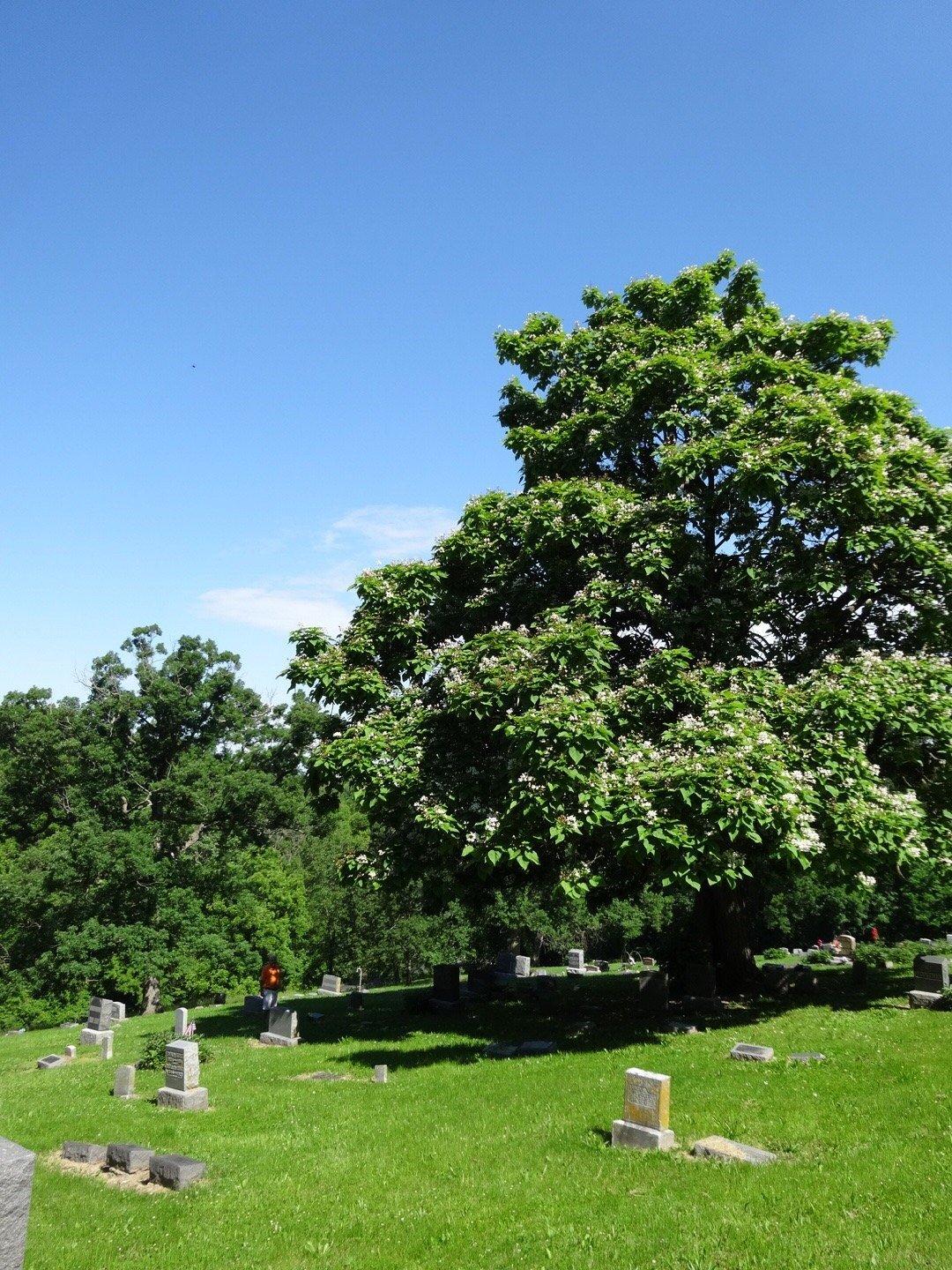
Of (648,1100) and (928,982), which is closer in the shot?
(648,1100)

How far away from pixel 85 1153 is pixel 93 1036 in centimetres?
1409

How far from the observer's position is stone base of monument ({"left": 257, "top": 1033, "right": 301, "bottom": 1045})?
20.1 metres

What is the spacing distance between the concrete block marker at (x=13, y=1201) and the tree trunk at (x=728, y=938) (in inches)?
747

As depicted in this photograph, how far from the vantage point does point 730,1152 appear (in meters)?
9.50

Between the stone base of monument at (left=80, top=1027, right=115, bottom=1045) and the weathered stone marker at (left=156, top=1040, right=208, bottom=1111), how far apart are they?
32.7 ft

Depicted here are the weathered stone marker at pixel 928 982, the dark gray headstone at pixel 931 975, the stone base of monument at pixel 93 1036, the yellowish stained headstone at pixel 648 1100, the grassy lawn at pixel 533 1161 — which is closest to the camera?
the grassy lawn at pixel 533 1161

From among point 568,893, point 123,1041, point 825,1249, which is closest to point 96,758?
point 123,1041

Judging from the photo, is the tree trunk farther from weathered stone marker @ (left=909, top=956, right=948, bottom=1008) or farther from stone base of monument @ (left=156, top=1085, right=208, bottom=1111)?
stone base of monument @ (left=156, top=1085, right=208, bottom=1111)

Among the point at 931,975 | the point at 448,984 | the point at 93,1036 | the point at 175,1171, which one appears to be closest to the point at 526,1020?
the point at 448,984

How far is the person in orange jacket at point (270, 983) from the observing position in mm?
23964

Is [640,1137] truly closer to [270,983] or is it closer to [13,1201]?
[13,1201]

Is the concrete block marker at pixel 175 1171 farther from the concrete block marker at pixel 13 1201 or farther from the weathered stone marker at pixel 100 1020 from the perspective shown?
the weathered stone marker at pixel 100 1020

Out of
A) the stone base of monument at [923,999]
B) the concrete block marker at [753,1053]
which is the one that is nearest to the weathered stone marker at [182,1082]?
the concrete block marker at [753,1053]

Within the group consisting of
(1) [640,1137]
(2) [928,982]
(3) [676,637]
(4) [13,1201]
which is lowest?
(1) [640,1137]
